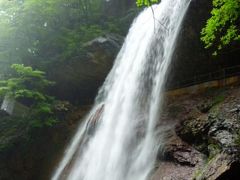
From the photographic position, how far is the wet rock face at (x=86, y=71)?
17.5m

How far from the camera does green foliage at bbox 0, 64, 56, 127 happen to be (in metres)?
15.3

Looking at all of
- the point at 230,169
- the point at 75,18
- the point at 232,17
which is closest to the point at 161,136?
the point at 230,169

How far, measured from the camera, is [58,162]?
1512 cm

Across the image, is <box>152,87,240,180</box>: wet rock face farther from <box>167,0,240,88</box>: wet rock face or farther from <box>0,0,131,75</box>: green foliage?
<box>0,0,131,75</box>: green foliage

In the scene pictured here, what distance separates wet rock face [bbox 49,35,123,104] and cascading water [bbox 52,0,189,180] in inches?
34.7

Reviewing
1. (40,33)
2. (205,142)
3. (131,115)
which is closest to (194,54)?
(131,115)

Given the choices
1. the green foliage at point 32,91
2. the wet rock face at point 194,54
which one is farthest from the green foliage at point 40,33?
the wet rock face at point 194,54

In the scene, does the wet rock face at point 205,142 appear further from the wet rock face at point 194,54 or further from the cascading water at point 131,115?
the wet rock face at point 194,54

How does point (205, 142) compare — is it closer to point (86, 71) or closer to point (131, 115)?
point (131, 115)

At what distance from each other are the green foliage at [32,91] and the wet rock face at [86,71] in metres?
2.09

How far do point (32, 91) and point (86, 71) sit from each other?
11.3 feet

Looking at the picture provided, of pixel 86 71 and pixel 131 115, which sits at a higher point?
pixel 86 71

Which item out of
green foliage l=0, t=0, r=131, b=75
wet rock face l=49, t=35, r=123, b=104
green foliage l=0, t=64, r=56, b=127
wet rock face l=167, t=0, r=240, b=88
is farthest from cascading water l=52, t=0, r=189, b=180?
green foliage l=0, t=0, r=131, b=75

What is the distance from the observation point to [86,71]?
18.0m
